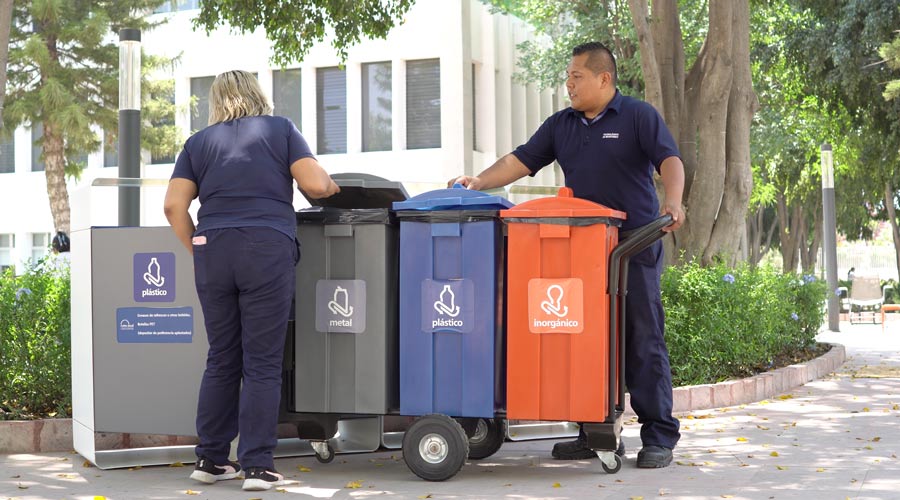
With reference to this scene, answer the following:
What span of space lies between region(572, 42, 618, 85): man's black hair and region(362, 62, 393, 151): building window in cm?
2369

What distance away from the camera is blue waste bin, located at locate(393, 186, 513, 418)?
19.5ft

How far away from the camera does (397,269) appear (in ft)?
20.3

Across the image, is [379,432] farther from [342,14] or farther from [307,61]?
[307,61]

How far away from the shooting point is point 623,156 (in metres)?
6.39

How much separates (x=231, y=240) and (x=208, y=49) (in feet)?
91.2

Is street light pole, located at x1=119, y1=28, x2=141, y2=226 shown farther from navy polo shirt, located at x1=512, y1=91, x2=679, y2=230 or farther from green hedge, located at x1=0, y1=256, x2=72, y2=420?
navy polo shirt, located at x1=512, y1=91, x2=679, y2=230

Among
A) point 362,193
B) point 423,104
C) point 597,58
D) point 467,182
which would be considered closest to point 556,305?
point 467,182

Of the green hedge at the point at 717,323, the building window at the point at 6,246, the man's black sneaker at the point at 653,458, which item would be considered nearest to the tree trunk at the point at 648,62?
the green hedge at the point at 717,323

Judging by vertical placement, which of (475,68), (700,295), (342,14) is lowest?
(700,295)

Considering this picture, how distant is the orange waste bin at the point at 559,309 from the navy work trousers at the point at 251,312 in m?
1.10

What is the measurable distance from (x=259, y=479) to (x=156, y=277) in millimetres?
1346

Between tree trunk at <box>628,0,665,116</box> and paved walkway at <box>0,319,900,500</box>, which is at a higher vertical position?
tree trunk at <box>628,0,665,116</box>

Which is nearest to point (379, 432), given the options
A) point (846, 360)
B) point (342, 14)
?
point (342, 14)

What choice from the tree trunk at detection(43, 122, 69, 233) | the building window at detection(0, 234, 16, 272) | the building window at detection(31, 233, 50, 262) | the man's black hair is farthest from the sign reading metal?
the building window at detection(0, 234, 16, 272)
